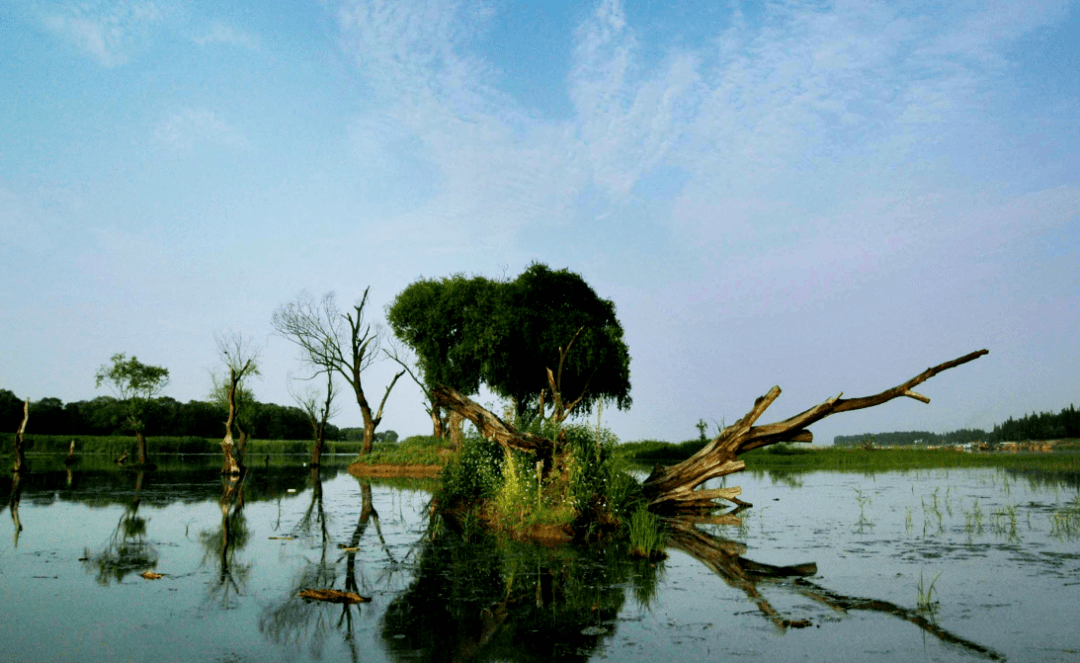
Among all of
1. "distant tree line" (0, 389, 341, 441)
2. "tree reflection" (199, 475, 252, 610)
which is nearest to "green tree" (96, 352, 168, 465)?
"distant tree line" (0, 389, 341, 441)

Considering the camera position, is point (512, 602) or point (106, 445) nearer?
point (512, 602)

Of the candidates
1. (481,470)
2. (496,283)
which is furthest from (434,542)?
(496,283)

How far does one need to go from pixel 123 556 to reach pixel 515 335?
959 inches

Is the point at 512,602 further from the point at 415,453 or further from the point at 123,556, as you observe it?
the point at 415,453

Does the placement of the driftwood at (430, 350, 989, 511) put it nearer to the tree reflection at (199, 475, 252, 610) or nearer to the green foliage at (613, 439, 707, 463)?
the tree reflection at (199, 475, 252, 610)

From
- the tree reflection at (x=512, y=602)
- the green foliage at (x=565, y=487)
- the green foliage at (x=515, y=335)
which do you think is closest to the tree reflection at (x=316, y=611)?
the tree reflection at (x=512, y=602)

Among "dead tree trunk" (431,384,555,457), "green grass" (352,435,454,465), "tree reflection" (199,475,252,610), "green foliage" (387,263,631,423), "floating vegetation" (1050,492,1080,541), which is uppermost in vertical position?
"green foliage" (387,263,631,423)

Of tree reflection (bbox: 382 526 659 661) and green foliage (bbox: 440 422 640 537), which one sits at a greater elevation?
green foliage (bbox: 440 422 640 537)

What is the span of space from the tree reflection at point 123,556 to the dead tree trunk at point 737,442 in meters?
9.97

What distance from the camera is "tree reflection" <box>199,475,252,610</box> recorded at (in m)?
7.70

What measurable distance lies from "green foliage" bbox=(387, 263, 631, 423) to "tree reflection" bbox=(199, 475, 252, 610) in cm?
1664

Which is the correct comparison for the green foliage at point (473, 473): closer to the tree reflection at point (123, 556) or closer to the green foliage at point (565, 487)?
the green foliage at point (565, 487)

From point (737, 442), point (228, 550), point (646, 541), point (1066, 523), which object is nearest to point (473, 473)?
point (737, 442)

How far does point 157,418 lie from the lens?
8294 cm
